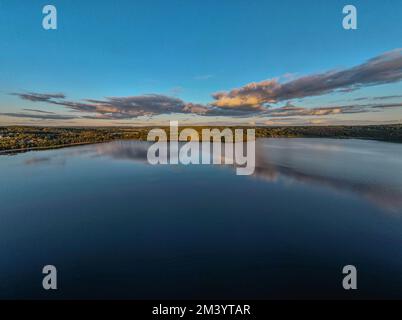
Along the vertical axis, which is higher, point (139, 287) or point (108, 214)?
point (108, 214)

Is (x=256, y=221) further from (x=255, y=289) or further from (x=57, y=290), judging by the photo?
(x=57, y=290)

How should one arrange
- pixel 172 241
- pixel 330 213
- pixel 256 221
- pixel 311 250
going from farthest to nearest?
pixel 330 213 < pixel 256 221 < pixel 172 241 < pixel 311 250

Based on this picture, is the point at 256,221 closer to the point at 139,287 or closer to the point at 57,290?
the point at 139,287

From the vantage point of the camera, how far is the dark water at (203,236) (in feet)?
18.2

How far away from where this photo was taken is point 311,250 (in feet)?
22.5

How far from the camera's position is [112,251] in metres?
6.88

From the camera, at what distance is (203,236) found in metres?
7.68

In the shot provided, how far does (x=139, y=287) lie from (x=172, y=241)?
204 centimetres

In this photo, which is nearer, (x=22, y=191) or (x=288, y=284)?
(x=288, y=284)

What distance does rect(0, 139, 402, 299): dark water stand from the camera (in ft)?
18.2

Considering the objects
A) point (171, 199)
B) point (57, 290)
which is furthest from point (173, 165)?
point (57, 290)
